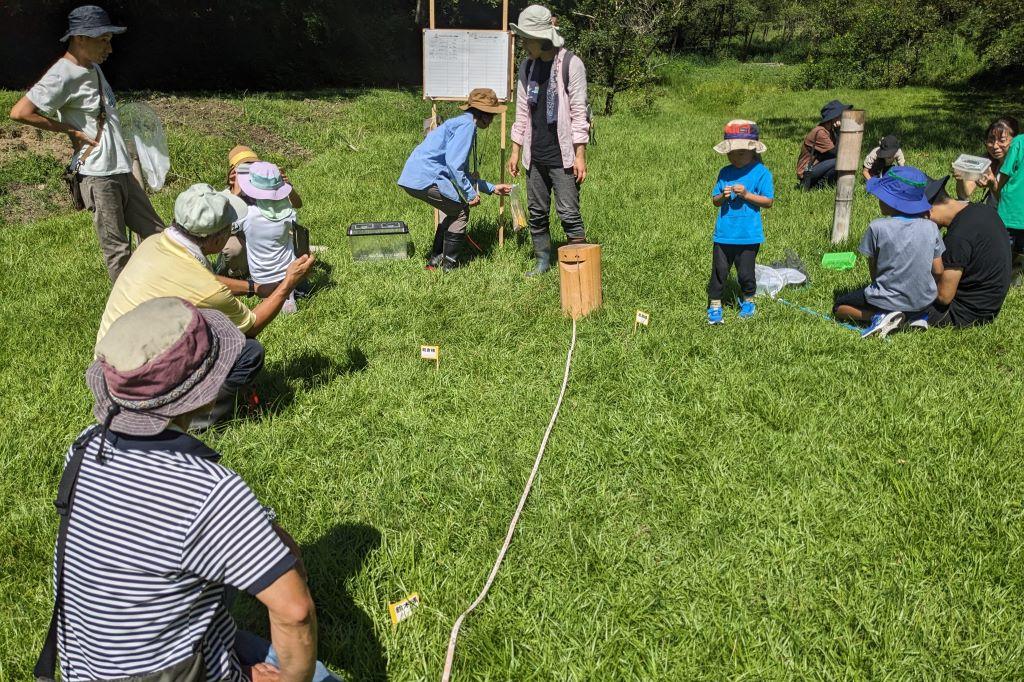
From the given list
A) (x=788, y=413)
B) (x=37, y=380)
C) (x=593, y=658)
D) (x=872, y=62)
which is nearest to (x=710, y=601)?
(x=593, y=658)

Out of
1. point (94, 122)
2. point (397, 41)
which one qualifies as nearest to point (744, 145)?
point (94, 122)

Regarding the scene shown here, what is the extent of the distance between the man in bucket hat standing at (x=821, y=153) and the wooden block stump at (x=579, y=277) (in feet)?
18.2

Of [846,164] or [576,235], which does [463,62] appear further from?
[846,164]

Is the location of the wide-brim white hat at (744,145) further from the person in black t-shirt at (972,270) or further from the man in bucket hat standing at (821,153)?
the man in bucket hat standing at (821,153)

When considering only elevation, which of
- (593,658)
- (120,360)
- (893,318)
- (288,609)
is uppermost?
(120,360)

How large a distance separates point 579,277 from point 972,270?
9.13 feet

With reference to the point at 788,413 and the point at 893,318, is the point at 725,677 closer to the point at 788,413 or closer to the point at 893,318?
the point at 788,413

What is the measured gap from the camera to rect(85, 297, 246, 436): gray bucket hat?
1672mm

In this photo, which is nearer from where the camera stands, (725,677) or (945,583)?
(725,677)

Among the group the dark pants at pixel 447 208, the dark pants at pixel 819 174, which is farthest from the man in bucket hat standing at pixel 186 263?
the dark pants at pixel 819 174

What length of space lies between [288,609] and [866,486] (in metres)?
2.90

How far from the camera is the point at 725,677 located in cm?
255

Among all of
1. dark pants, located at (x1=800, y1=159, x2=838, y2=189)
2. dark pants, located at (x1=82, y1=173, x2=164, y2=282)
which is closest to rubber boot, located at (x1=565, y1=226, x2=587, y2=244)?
dark pants, located at (x1=82, y1=173, x2=164, y2=282)

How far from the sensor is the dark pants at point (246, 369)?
4.14m
